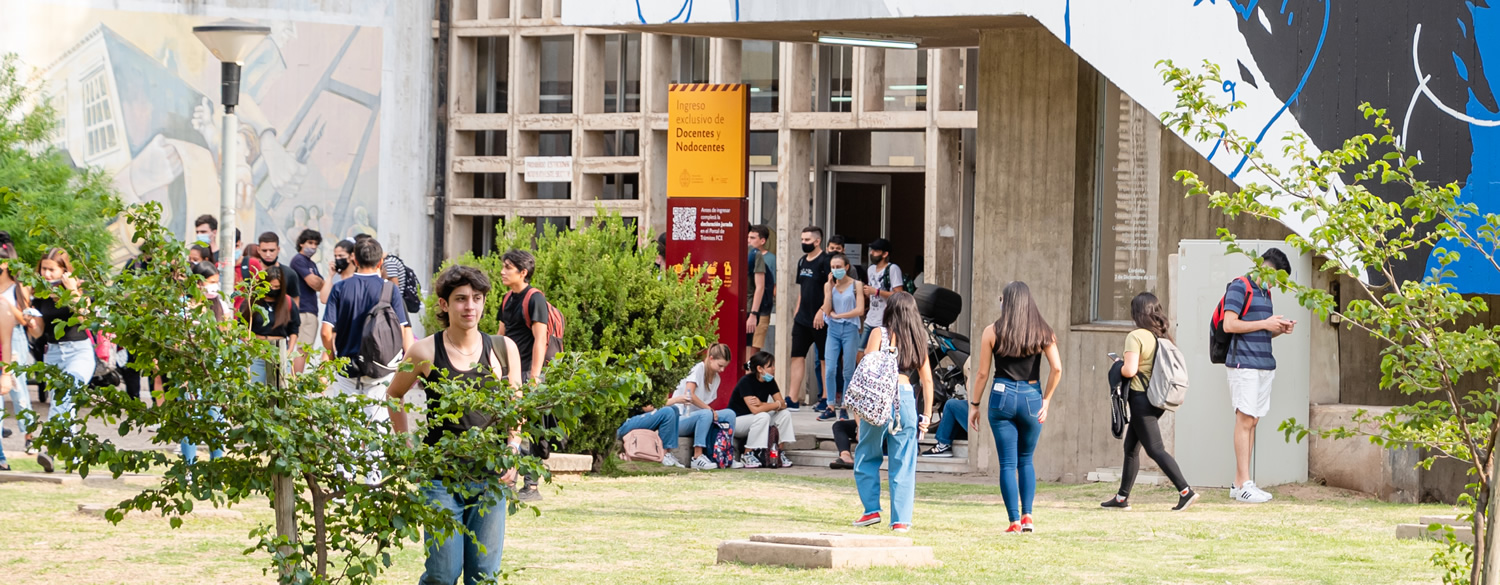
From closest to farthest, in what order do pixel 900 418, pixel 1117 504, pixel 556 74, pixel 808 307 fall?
1. pixel 900 418
2. pixel 1117 504
3. pixel 808 307
4. pixel 556 74

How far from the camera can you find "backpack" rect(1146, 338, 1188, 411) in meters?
11.3

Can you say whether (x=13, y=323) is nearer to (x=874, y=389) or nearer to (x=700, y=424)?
(x=700, y=424)

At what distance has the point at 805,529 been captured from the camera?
33.9 feet

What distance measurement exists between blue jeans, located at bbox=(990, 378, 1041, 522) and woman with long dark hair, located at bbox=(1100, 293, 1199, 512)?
5.17 feet

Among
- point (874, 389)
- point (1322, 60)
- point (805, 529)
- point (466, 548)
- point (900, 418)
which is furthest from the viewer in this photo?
point (1322, 60)

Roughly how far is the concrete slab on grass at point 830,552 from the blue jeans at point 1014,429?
1456 mm

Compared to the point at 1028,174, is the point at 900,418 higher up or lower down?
lower down

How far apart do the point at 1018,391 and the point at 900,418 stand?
74 cm

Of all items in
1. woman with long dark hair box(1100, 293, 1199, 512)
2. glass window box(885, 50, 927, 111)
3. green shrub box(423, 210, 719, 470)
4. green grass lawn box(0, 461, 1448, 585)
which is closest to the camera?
green grass lawn box(0, 461, 1448, 585)

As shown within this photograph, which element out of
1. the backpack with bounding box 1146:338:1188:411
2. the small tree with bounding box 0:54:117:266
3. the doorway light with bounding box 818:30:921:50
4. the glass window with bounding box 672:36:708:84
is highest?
the glass window with bounding box 672:36:708:84

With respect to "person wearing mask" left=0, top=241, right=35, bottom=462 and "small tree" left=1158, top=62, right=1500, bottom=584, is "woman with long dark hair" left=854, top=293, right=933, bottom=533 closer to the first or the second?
"small tree" left=1158, top=62, right=1500, bottom=584

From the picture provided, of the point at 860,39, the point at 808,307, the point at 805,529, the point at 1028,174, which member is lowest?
the point at 805,529

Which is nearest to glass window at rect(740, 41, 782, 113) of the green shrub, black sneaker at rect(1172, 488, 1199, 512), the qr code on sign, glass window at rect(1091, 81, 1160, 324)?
the qr code on sign

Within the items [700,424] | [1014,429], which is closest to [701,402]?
[700,424]
